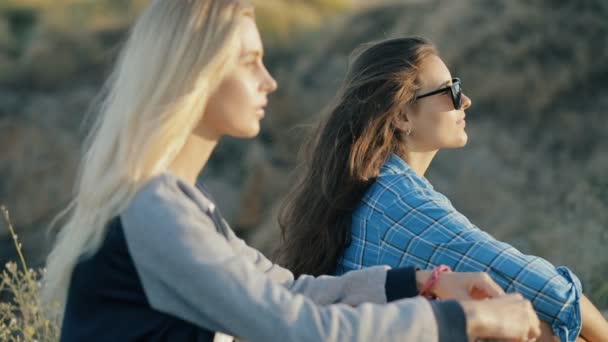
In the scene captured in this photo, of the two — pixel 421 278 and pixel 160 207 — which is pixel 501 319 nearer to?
pixel 421 278

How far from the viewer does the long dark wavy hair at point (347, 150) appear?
3.02 m

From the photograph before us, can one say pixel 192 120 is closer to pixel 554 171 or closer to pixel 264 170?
pixel 554 171

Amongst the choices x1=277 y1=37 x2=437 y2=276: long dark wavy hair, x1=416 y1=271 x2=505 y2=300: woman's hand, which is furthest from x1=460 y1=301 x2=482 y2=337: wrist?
x1=277 y1=37 x2=437 y2=276: long dark wavy hair

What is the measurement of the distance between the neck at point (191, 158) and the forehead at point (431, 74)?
1278 millimetres

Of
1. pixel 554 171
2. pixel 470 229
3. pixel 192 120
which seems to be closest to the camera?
pixel 192 120

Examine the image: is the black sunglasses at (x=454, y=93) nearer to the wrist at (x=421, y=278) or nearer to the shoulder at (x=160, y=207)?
the wrist at (x=421, y=278)

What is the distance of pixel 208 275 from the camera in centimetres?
181

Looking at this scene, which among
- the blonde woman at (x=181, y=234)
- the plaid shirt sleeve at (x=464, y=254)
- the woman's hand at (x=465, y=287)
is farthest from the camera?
the plaid shirt sleeve at (x=464, y=254)

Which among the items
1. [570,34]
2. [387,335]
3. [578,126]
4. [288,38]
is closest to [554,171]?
[578,126]

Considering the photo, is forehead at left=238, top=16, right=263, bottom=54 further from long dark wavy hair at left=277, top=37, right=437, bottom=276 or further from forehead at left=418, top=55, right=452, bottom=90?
forehead at left=418, top=55, right=452, bottom=90

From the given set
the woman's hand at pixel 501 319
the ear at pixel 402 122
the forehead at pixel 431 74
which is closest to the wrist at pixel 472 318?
the woman's hand at pixel 501 319

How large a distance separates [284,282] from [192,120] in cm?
59

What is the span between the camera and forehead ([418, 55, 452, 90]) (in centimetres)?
320

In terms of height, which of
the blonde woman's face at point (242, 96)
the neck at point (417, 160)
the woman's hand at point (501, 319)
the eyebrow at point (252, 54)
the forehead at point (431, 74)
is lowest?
the neck at point (417, 160)
